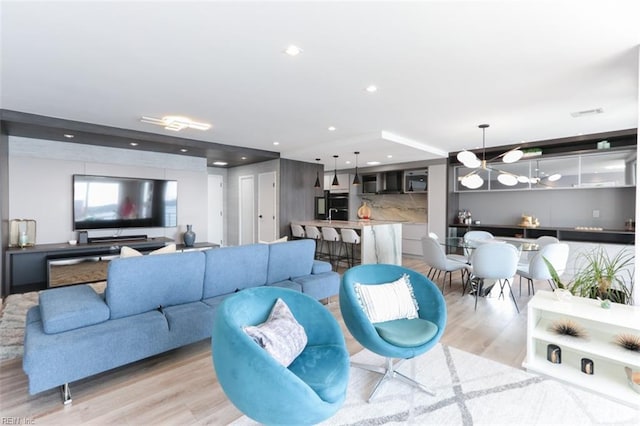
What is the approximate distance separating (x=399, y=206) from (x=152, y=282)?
22.7 ft

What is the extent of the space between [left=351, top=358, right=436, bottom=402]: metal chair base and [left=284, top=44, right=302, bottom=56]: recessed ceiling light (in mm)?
2361

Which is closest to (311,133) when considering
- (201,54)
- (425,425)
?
(201,54)

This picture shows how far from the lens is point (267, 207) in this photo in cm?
730

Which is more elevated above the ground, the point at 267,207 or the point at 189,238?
the point at 267,207

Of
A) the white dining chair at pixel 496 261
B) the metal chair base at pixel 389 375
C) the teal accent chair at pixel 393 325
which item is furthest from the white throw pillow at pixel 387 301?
the white dining chair at pixel 496 261

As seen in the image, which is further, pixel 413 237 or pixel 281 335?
pixel 413 237

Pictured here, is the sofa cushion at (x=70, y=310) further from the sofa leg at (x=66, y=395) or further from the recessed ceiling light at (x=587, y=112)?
the recessed ceiling light at (x=587, y=112)

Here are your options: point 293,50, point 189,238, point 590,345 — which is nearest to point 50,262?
point 189,238

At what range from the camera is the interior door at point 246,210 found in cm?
789

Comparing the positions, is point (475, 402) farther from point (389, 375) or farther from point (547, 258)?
point (547, 258)

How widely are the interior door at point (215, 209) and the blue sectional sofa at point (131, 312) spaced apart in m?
5.73

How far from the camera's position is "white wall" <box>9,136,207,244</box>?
186 inches

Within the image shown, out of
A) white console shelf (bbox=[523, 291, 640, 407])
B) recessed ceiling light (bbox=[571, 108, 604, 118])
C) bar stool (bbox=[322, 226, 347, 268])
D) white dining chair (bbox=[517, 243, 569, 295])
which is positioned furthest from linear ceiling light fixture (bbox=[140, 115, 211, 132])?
recessed ceiling light (bbox=[571, 108, 604, 118])

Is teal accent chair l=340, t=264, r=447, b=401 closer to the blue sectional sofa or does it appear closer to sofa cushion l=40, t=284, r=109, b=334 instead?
the blue sectional sofa
